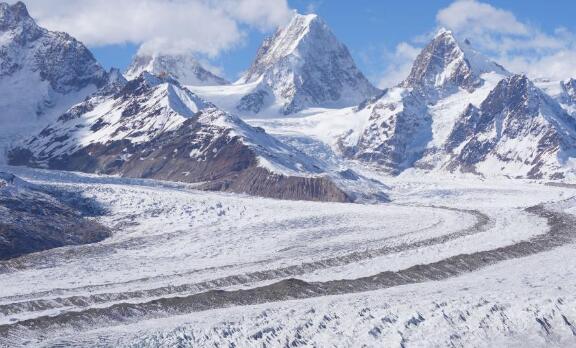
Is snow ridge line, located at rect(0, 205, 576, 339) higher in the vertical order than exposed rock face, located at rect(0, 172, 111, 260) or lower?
lower

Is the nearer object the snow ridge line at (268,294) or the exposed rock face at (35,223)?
the snow ridge line at (268,294)

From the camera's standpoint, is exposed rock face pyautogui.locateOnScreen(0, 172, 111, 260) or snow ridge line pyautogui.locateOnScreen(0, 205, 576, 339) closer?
snow ridge line pyautogui.locateOnScreen(0, 205, 576, 339)

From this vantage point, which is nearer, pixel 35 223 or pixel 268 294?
pixel 268 294

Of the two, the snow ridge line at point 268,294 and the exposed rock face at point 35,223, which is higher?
the exposed rock face at point 35,223

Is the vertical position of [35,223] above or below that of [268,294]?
above

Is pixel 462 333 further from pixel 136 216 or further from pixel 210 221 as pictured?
pixel 136 216
